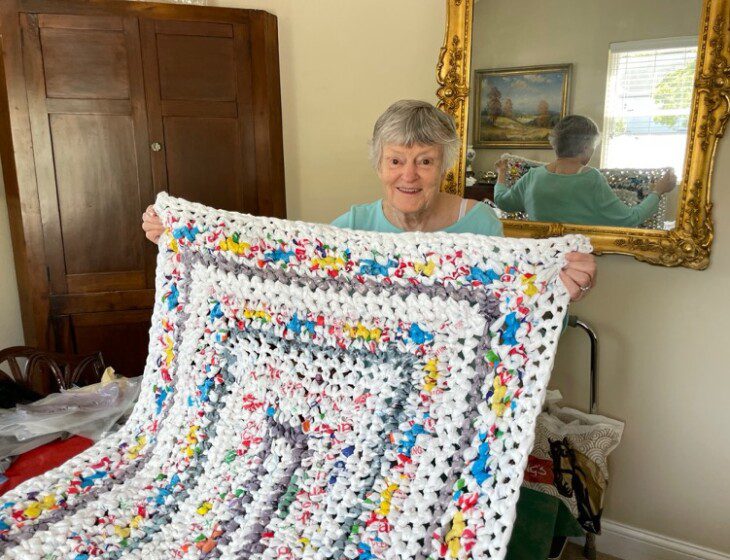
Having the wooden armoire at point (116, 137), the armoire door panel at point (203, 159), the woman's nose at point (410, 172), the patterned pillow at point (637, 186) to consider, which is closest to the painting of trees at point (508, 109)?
the patterned pillow at point (637, 186)

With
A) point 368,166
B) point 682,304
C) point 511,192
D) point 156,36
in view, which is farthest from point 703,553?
point 156,36

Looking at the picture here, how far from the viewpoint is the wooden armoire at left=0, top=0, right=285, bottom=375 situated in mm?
1750

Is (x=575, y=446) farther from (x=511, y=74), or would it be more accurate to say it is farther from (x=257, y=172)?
(x=257, y=172)

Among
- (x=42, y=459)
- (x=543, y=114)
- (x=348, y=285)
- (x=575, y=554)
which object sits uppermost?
(x=543, y=114)

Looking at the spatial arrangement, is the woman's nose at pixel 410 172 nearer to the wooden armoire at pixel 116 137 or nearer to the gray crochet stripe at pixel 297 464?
the gray crochet stripe at pixel 297 464

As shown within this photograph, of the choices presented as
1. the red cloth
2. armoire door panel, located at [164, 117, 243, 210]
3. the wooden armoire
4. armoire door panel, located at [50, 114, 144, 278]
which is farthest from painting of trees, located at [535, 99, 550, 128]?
the red cloth

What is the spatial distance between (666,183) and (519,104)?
1.63 feet

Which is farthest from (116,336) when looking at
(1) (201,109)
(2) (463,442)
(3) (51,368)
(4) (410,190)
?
(2) (463,442)

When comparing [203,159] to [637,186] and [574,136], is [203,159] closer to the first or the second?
[574,136]

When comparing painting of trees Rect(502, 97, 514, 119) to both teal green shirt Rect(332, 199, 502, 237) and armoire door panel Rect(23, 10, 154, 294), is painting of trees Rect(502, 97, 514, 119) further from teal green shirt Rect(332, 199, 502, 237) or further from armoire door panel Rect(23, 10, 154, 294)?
armoire door panel Rect(23, 10, 154, 294)

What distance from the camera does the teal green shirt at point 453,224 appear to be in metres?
1.48

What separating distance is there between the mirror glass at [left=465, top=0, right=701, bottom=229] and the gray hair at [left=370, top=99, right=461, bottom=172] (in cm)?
46

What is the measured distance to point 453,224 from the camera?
1501 millimetres

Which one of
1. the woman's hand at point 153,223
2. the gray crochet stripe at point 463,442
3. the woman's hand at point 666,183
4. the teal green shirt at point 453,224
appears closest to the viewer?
the gray crochet stripe at point 463,442
